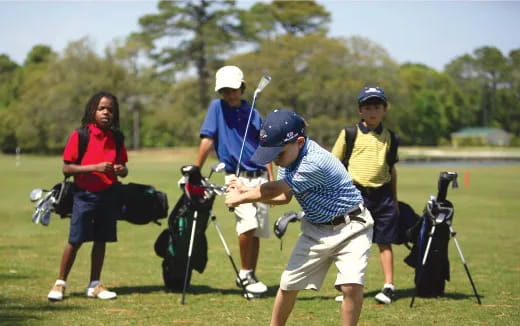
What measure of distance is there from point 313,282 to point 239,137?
3038mm

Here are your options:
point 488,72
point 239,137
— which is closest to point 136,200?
point 239,137

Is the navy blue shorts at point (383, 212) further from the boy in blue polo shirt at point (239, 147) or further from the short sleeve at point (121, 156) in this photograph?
the short sleeve at point (121, 156)

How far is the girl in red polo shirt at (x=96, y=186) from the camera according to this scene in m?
8.02

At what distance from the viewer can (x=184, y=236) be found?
8406 millimetres

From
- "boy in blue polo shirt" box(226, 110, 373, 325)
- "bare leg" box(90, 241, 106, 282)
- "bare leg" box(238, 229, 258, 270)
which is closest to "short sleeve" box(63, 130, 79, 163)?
"bare leg" box(90, 241, 106, 282)

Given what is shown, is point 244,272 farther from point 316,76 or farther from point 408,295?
point 316,76

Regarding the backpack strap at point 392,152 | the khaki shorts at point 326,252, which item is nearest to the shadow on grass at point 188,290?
the backpack strap at point 392,152

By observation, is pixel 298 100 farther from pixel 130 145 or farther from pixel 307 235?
pixel 307 235

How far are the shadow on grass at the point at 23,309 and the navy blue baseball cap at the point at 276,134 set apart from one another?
2.82 metres

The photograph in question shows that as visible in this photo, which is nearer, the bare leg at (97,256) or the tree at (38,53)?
the bare leg at (97,256)

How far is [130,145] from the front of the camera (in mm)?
93000

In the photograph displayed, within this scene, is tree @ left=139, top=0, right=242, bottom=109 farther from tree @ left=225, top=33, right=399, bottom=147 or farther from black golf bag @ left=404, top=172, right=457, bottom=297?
black golf bag @ left=404, top=172, right=457, bottom=297

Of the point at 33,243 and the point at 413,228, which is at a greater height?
the point at 413,228

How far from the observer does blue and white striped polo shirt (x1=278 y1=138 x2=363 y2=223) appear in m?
5.35
